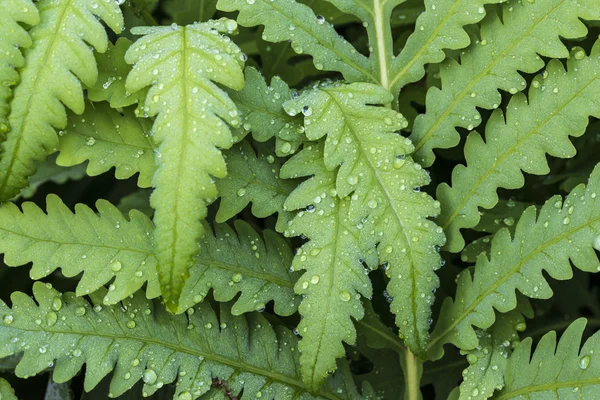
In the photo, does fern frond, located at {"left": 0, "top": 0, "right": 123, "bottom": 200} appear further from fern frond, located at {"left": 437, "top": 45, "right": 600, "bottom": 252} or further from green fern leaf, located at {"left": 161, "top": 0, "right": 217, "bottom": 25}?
fern frond, located at {"left": 437, "top": 45, "right": 600, "bottom": 252}

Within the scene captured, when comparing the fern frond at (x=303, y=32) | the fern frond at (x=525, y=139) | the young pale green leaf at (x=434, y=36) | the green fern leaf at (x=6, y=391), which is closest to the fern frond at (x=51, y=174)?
the green fern leaf at (x=6, y=391)

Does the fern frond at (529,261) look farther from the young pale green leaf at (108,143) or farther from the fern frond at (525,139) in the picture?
the young pale green leaf at (108,143)

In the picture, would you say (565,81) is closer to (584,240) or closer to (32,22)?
(584,240)

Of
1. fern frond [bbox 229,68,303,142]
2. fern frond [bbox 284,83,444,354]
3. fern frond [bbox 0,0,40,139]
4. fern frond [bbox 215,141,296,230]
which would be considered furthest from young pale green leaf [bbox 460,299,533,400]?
fern frond [bbox 0,0,40,139]

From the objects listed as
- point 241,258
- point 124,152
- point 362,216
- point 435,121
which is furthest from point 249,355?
point 435,121

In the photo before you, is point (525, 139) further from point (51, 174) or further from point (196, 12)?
point (51, 174)

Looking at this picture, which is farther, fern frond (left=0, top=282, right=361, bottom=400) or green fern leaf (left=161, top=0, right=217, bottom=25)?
green fern leaf (left=161, top=0, right=217, bottom=25)

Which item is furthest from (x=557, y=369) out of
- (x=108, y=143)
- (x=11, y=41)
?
(x=11, y=41)

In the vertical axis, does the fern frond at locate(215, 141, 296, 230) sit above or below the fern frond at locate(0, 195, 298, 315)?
above
